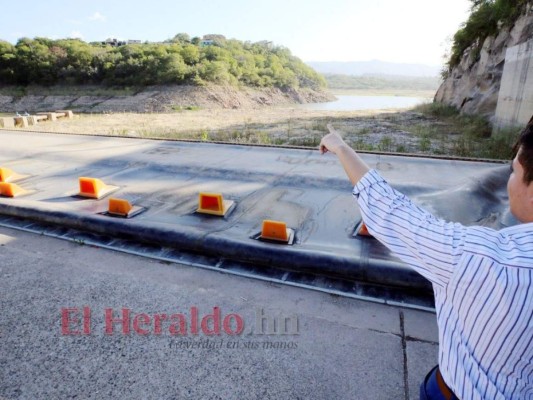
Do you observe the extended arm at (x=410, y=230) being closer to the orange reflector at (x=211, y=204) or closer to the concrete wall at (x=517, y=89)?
the orange reflector at (x=211, y=204)

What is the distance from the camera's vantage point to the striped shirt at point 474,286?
779mm

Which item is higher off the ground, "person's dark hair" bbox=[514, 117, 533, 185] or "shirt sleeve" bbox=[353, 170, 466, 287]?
"person's dark hair" bbox=[514, 117, 533, 185]

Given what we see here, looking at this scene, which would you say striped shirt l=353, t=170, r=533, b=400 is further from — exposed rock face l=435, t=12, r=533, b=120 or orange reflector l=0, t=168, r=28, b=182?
exposed rock face l=435, t=12, r=533, b=120

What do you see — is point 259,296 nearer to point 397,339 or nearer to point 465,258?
point 397,339

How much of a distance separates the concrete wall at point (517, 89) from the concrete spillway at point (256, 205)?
4666mm

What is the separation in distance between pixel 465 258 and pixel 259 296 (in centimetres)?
210

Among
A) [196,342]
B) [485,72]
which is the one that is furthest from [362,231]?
[485,72]

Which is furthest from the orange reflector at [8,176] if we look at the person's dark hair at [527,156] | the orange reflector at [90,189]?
the person's dark hair at [527,156]

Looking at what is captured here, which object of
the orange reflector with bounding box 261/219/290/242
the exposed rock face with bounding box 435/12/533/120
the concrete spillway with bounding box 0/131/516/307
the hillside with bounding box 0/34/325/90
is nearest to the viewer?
the concrete spillway with bounding box 0/131/516/307

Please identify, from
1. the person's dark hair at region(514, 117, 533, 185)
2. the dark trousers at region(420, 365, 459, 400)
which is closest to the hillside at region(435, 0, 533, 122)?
the person's dark hair at region(514, 117, 533, 185)

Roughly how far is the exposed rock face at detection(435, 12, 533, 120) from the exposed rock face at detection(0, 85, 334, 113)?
22555mm

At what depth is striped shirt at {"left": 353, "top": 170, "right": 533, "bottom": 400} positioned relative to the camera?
0.78m

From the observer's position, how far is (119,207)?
394 centimetres

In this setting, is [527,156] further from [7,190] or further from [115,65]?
[115,65]
